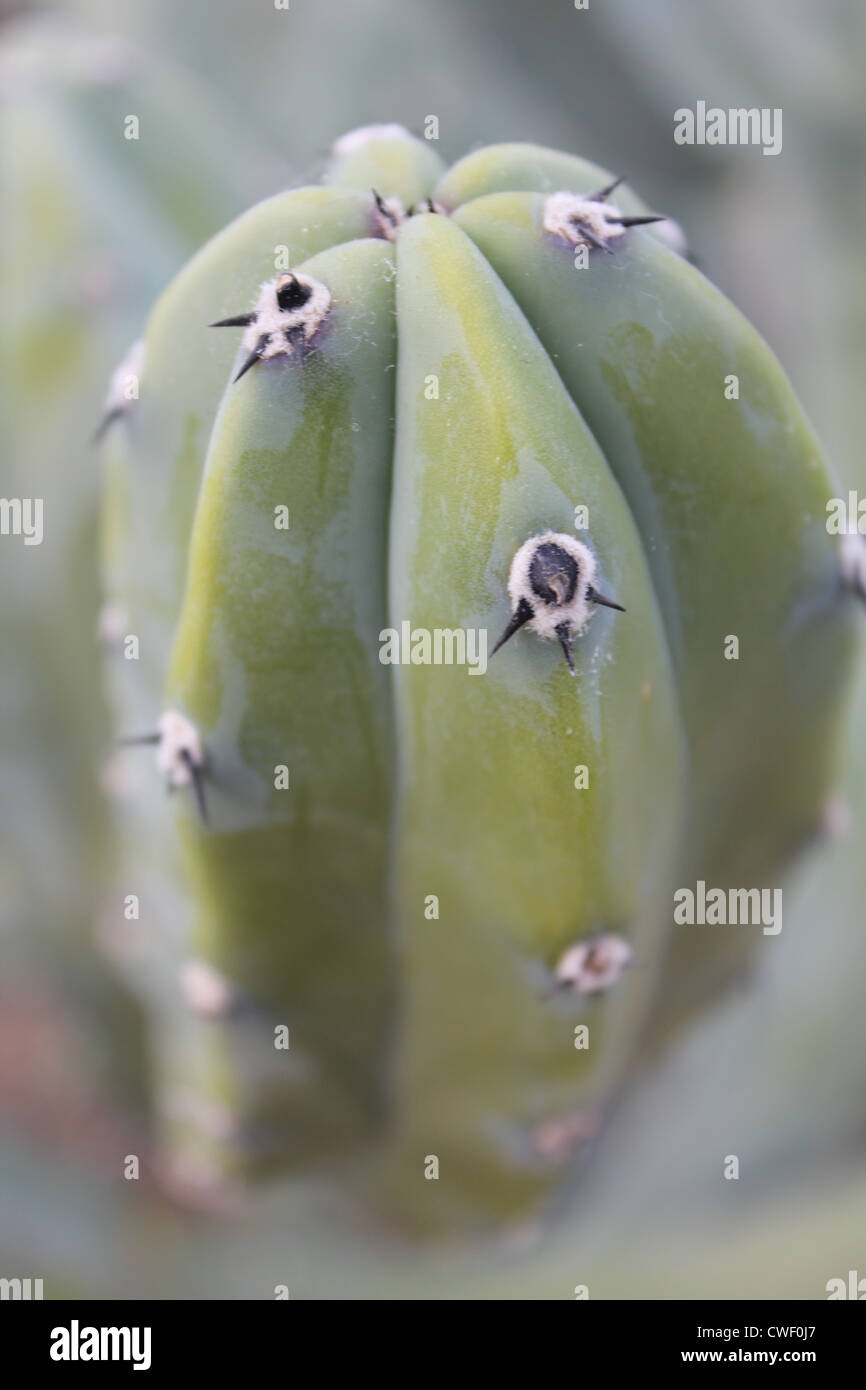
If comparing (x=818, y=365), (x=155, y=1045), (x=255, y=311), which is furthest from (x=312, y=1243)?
(x=818, y=365)

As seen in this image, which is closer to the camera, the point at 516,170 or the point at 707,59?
the point at 516,170

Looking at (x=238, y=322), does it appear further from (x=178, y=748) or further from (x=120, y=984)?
(x=120, y=984)

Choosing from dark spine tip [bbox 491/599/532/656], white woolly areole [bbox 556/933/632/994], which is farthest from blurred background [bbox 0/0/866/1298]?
dark spine tip [bbox 491/599/532/656]

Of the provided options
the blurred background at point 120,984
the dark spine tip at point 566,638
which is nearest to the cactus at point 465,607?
Answer: the dark spine tip at point 566,638

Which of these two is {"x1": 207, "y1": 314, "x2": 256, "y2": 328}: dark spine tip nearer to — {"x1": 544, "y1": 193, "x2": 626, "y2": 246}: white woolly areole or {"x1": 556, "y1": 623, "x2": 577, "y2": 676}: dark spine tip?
{"x1": 544, "y1": 193, "x2": 626, "y2": 246}: white woolly areole

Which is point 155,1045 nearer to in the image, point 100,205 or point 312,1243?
point 312,1243

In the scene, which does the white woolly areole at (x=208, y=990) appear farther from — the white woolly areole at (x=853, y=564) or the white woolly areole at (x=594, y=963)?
the white woolly areole at (x=853, y=564)
